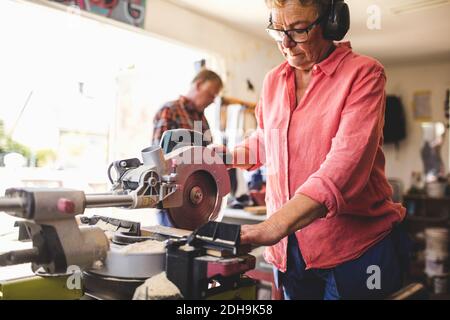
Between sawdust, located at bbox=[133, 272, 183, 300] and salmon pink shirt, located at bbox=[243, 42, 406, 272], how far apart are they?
415 millimetres

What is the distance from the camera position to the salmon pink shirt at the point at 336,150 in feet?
3.55

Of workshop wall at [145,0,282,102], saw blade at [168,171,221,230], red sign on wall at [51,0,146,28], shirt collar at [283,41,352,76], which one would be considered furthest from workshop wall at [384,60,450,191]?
saw blade at [168,171,221,230]

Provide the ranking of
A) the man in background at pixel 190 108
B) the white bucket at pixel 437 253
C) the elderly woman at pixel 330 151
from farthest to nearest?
the white bucket at pixel 437 253
the man in background at pixel 190 108
the elderly woman at pixel 330 151

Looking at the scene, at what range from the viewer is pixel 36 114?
3.13 metres

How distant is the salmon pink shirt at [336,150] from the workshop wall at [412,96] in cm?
491

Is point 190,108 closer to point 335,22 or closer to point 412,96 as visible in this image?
point 335,22

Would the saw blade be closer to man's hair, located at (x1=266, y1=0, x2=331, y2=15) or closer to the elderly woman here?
the elderly woman

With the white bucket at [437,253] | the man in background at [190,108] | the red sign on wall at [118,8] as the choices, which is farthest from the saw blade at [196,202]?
the white bucket at [437,253]

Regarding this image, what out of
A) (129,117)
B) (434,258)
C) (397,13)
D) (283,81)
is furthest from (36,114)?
(434,258)

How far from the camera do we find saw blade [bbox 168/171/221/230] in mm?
1142

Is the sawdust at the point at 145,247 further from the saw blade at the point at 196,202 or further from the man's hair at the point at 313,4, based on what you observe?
the man's hair at the point at 313,4

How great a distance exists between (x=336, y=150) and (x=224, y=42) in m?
3.74
